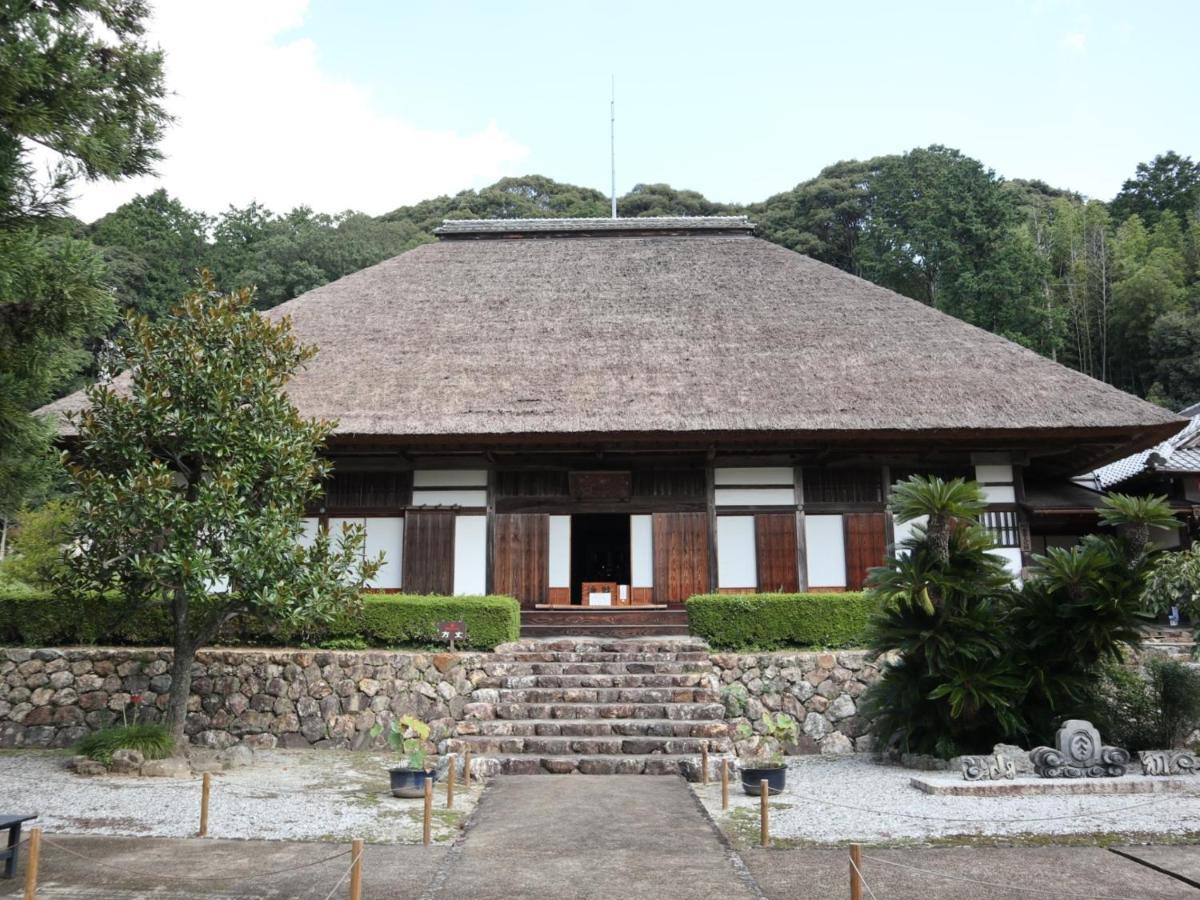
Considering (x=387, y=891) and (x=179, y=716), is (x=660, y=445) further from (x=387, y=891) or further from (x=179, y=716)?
(x=387, y=891)

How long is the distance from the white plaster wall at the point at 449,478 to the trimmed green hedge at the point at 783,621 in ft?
14.2

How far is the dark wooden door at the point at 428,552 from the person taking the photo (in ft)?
45.5

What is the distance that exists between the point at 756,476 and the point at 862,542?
6.41ft

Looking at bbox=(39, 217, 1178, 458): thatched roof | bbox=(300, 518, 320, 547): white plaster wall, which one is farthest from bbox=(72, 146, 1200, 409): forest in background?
bbox=(300, 518, 320, 547): white plaster wall

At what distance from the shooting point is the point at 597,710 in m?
10.3

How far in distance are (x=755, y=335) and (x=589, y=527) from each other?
7133 mm

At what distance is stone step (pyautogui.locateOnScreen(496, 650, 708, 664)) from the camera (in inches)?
452

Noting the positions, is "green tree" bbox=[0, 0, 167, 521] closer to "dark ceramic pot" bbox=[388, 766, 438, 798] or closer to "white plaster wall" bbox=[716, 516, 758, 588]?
"dark ceramic pot" bbox=[388, 766, 438, 798]

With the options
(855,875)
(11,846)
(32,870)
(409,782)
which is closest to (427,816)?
(409,782)

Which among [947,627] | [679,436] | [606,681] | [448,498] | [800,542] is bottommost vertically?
[606,681]

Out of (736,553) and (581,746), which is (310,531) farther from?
(736,553)

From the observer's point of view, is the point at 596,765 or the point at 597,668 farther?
the point at 597,668

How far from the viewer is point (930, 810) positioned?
7652 mm

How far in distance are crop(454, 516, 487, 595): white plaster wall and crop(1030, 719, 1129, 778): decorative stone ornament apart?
8.08 metres
